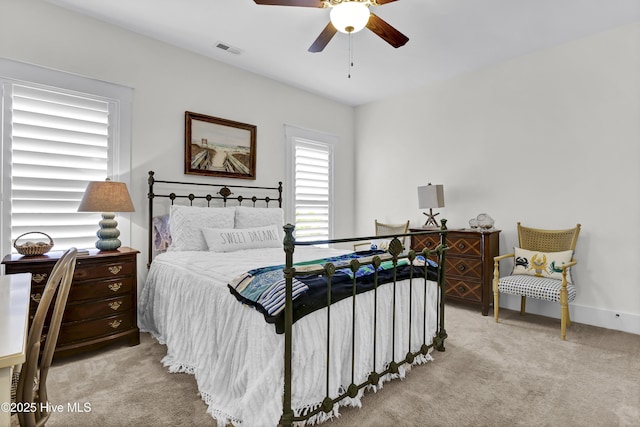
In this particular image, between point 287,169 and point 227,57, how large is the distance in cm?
152

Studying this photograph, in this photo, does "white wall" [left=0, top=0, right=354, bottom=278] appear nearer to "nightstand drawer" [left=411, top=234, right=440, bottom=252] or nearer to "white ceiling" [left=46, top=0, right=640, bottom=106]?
"white ceiling" [left=46, top=0, right=640, bottom=106]

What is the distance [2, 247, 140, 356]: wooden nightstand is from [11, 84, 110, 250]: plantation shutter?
1.05 ft

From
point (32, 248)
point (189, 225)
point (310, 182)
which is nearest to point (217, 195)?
point (189, 225)

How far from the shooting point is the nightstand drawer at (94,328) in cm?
244

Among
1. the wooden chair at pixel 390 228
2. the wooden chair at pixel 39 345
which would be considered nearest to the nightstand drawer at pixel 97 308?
the wooden chair at pixel 39 345

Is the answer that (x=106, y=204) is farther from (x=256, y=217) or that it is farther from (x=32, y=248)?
(x=256, y=217)

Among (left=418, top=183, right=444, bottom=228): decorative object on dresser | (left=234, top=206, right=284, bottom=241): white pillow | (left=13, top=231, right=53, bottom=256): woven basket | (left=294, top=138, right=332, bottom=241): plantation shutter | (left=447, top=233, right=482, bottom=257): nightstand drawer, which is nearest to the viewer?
(left=13, top=231, right=53, bottom=256): woven basket

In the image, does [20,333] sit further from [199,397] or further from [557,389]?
[557,389]

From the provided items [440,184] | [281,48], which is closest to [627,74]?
[440,184]

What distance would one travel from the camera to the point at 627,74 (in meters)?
3.15

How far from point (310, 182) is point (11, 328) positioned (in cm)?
410

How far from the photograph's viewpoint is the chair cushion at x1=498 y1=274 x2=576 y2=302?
303 cm

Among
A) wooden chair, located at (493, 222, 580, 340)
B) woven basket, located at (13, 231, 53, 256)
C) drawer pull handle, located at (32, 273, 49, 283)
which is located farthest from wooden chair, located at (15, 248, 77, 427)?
wooden chair, located at (493, 222, 580, 340)

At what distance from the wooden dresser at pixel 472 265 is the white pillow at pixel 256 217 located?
190 centimetres
